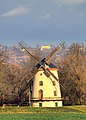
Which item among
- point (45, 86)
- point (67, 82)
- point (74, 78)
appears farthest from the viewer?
point (67, 82)

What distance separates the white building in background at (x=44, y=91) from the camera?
73375 millimetres

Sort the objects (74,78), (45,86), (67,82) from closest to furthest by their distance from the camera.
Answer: (45,86) → (74,78) → (67,82)

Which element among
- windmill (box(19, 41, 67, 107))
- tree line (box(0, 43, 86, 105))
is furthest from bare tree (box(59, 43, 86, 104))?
windmill (box(19, 41, 67, 107))

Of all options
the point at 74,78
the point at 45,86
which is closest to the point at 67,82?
the point at 74,78

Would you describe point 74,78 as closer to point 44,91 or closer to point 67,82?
point 67,82

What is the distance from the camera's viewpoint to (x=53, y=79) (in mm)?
74250

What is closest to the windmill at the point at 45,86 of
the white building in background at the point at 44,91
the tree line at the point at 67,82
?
the white building in background at the point at 44,91

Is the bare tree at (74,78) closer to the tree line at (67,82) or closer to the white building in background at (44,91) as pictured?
the tree line at (67,82)

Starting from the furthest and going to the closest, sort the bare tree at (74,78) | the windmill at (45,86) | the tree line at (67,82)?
the tree line at (67,82), the bare tree at (74,78), the windmill at (45,86)

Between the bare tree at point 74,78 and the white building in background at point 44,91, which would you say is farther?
the bare tree at point 74,78

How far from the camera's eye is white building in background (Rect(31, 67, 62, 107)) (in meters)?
73.4

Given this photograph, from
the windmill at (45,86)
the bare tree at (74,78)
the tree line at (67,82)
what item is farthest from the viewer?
the tree line at (67,82)

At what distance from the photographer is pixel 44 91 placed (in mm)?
73500

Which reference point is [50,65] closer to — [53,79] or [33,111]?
[53,79]
